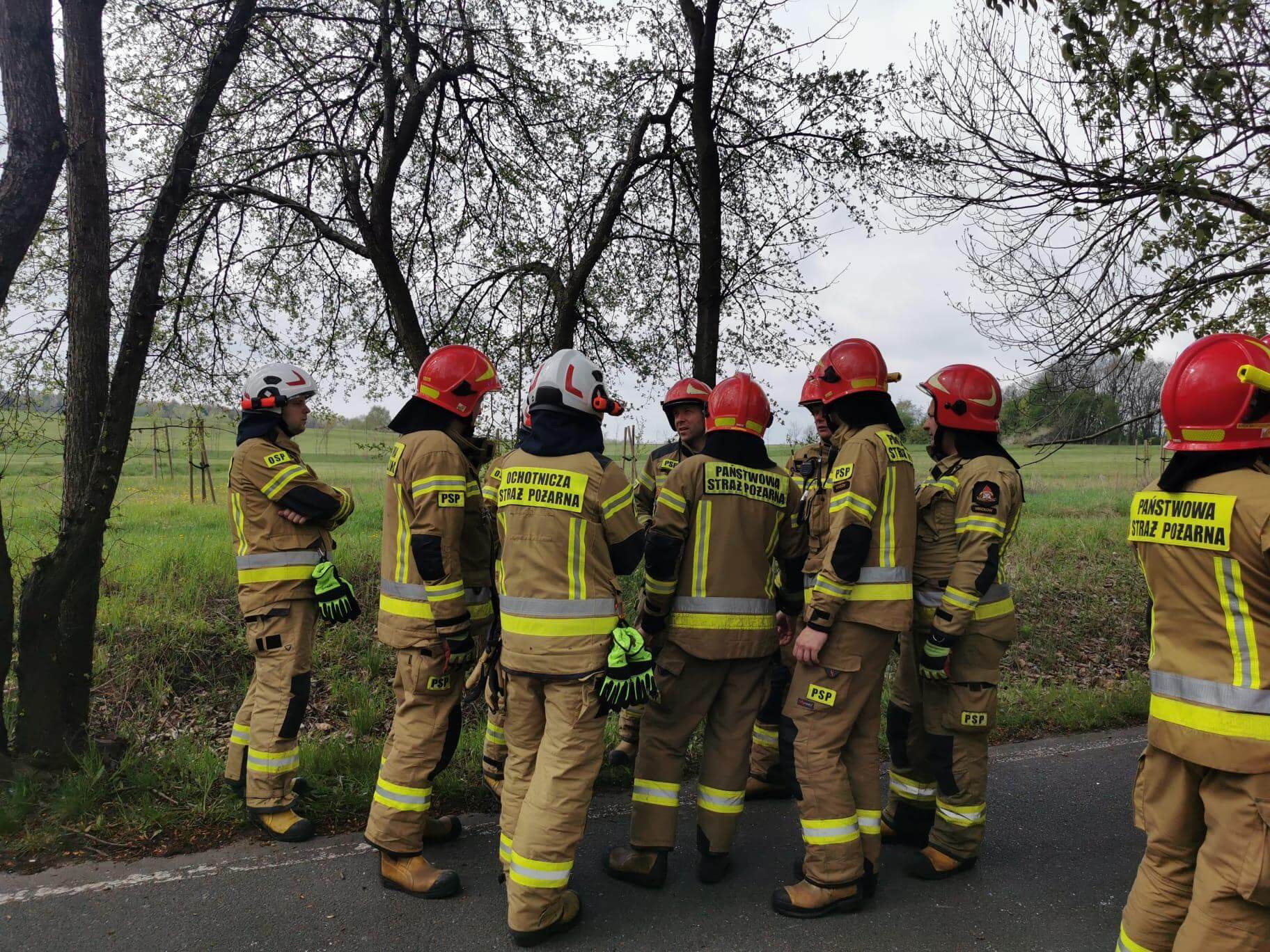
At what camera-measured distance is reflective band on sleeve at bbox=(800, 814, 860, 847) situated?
3.40 meters

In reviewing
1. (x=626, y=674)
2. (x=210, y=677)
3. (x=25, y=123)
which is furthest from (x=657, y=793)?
(x=25, y=123)

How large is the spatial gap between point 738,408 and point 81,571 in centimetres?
395

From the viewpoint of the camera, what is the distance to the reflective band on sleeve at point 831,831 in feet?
11.1

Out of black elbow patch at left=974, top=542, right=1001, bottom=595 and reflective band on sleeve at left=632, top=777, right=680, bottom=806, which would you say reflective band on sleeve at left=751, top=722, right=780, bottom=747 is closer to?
reflective band on sleeve at left=632, top=777, right=680, bottom=806

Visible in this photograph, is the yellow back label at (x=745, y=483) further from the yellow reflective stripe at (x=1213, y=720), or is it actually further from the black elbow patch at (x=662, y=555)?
the yellow reflective stripe at (x=1213, y=720)

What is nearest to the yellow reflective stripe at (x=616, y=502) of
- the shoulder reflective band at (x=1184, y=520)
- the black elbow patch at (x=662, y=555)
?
the black elbow patch at (x=662, y=555)

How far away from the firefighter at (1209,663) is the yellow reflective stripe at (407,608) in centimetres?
296

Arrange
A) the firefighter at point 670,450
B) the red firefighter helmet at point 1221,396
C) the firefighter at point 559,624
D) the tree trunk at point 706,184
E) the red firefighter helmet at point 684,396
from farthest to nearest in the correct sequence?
the tree trunk at point 706,184 → the red firefighter helmet at point 684,396 → the firefighter at point 670,450 → the firefighter at point 559,624 → the red firefighter helmet at point 1221,396

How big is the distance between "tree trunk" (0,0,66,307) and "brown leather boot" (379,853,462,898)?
3.61 metres

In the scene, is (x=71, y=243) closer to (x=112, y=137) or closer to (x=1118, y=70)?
(x=112, y=137)

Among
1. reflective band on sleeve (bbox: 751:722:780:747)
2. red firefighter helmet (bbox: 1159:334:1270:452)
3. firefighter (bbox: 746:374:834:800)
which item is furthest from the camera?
reflective band on sleeve (bbox: 751:722:780:747)

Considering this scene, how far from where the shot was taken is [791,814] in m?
4.43

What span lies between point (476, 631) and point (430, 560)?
0.80 meters

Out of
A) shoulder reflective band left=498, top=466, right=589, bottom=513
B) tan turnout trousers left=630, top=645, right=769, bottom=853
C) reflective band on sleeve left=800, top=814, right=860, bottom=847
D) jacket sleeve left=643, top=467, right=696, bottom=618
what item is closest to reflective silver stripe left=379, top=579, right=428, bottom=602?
shoulder reflective band left=498, top=466, right=589, bottom=513
